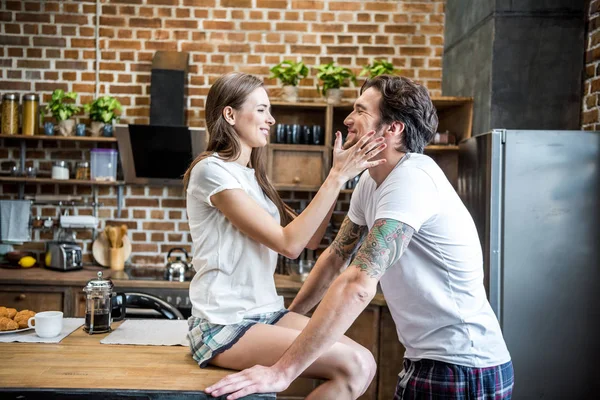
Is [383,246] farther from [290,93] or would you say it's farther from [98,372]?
[290,93]

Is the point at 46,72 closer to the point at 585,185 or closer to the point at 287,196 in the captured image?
the point at 287,196

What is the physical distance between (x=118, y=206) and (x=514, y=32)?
314 cm

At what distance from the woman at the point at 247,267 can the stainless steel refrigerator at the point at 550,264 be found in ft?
4.85

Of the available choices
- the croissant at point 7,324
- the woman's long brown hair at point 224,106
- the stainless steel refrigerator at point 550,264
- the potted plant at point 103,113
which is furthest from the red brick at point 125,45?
the croissant at point 7,324

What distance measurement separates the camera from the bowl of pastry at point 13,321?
6.65 feet

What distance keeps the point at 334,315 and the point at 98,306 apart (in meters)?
0.95

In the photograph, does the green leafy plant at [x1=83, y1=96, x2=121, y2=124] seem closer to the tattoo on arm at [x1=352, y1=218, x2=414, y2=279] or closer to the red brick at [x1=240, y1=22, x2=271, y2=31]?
the red brick at [x1=240, y1=22, x2=271, y2=31]

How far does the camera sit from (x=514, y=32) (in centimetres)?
360

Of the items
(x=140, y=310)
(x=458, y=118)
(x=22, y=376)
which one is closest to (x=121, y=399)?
(x=22, y=376)

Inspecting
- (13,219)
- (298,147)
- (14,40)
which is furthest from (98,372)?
(14,40)

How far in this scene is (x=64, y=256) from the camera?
4.14 meters

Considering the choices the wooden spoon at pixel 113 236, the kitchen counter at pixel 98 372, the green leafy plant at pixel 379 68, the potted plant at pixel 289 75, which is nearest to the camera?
the kitchen counter at pixel 98 372

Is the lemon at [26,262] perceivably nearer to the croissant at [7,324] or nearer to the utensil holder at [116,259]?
the utensil holder at [116,259]

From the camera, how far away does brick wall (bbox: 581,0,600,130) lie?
335 centimetres
